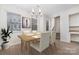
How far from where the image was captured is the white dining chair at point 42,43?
210 cm

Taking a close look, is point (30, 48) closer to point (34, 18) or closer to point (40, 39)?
point (40, 39)

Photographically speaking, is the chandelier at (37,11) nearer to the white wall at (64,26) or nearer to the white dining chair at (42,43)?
the white wall at (64,26)

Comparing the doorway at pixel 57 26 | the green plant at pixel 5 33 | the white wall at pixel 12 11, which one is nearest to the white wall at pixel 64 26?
the doorway at pixel 57 26

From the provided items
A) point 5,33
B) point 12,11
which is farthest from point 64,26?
point 5,33

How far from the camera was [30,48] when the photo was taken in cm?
210

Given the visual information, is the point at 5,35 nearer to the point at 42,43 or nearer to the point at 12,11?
the point at 12,11

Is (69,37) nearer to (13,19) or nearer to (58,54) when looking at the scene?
(58,54)

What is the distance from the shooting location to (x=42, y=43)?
7.02ft

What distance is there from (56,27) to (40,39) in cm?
48

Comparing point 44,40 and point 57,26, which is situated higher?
point 57,26
